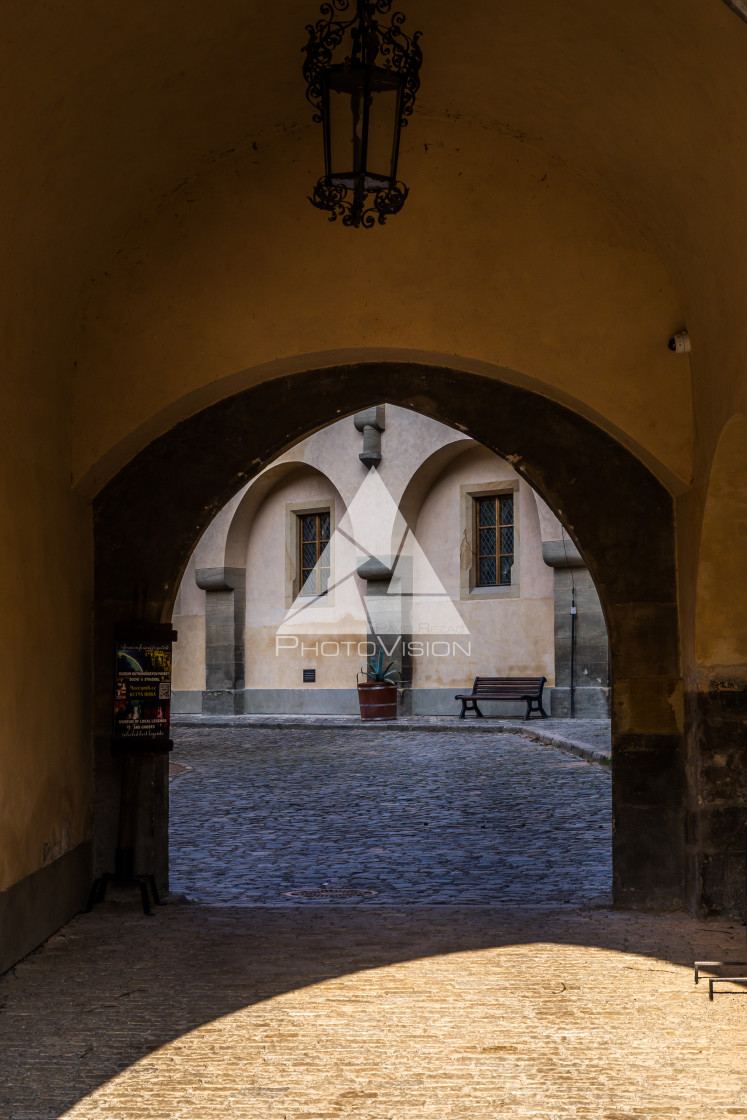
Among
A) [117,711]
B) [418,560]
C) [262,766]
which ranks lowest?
[262,766]

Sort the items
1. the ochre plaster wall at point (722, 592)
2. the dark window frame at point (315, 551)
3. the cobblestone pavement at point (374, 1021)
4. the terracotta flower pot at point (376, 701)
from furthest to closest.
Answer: the dark window frame at point (315, 551), the terracotta flower pot at point (376, 701), the ochre plaster wall at point (722, 592), the cobblestone pavement at point (374, 1021)

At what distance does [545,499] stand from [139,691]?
240 centimetres

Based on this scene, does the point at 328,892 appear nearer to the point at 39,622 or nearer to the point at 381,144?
the point at 39,622

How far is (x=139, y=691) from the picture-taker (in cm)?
615

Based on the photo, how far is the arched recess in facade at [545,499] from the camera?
5.93 metres

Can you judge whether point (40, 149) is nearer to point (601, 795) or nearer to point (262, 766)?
point (601, 795)

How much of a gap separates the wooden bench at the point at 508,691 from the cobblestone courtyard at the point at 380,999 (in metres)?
11.4

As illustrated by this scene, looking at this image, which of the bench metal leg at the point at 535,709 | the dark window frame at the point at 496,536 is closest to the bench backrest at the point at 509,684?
the bench metal leg at the point at 535,709

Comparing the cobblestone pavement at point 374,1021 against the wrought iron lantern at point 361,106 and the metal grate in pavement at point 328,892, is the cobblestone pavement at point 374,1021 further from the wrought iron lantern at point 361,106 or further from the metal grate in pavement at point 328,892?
the wrought iron lantern at point 361,106

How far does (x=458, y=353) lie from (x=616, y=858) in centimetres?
271

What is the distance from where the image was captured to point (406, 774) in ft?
41.9

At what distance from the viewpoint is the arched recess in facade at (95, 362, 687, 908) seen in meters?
5.93

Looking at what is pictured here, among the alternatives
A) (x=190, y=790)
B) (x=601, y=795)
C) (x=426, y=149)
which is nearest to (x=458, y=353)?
(x=426, y=149)
